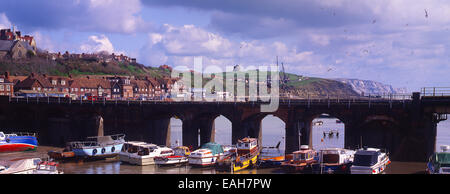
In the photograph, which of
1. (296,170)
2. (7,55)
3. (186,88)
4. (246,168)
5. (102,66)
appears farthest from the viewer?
(102,66)

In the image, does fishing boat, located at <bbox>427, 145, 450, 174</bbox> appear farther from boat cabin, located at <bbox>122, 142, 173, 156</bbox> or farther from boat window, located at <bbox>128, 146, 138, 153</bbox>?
boat window, located at <bbox>128, 146, 138, 153</bbox>

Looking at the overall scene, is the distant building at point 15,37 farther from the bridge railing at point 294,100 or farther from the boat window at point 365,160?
the boat window at point 365,160

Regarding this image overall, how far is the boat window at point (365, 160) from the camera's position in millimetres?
39219

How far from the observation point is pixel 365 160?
129ft

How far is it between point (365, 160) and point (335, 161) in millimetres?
3997

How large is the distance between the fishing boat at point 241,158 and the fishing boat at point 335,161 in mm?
7897

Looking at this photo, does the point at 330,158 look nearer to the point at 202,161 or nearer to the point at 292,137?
the point at 292,137

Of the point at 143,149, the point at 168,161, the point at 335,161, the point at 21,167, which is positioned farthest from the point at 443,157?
the point at 21,167

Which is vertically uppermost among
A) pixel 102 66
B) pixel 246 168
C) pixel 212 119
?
pixel 102 66

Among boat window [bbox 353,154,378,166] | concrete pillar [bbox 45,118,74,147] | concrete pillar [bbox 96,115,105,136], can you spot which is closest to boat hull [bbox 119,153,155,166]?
concrete pillar [bbox 96,115,105,136]
